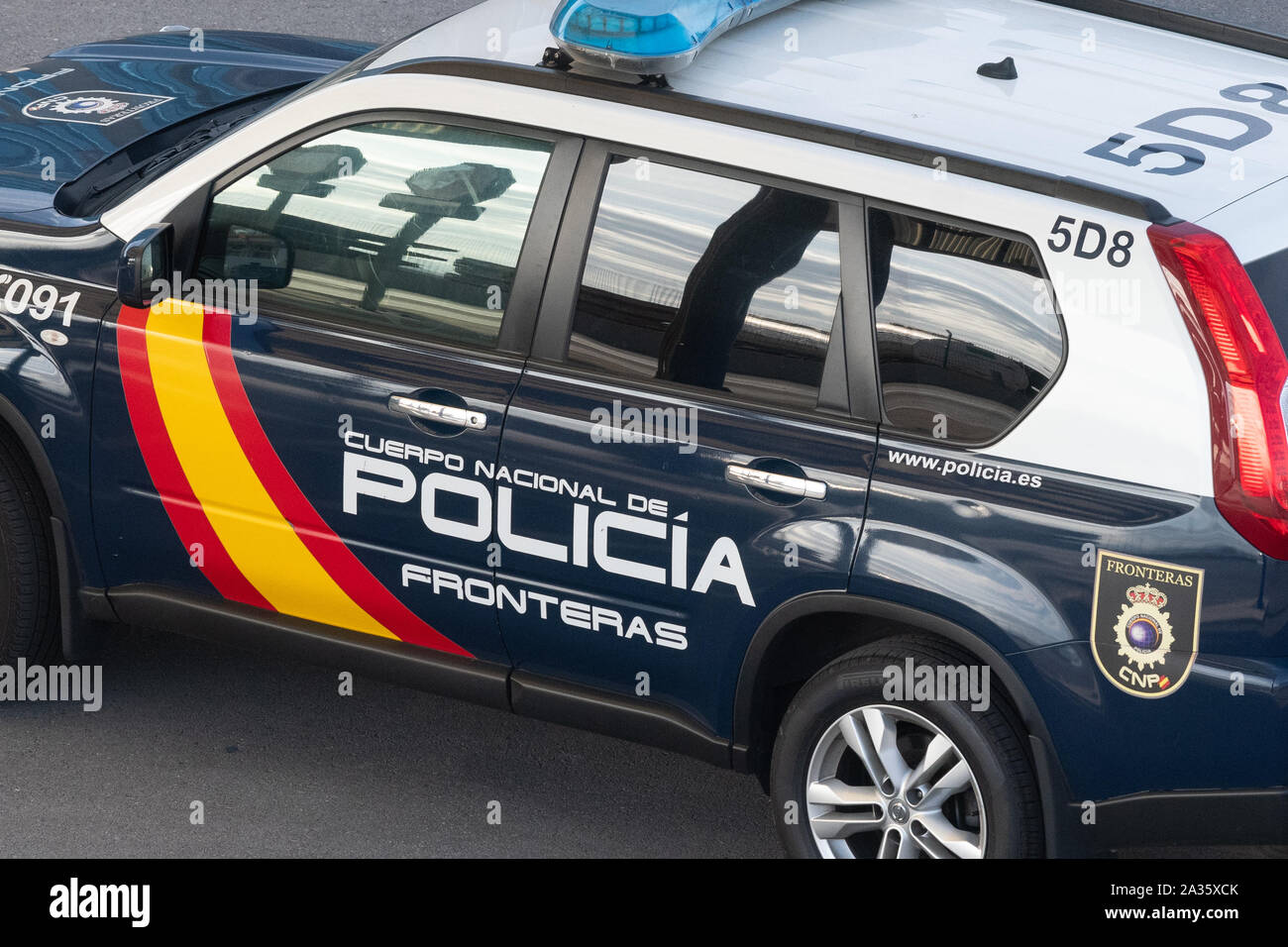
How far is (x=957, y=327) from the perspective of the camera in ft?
11.6

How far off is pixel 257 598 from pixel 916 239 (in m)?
1.93

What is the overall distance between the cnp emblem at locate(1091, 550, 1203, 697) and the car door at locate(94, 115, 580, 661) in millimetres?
1415

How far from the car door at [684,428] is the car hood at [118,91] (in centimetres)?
152

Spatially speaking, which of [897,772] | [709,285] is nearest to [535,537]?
[709,285]

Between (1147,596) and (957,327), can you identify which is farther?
(957,327)

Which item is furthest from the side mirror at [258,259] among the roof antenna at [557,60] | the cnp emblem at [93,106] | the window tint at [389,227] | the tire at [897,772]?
the tire at [897,772]

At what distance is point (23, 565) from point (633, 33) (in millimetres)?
2186

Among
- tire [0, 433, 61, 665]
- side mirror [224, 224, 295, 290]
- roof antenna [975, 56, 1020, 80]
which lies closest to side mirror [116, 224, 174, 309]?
side mirror [224, 224, 295, 290]

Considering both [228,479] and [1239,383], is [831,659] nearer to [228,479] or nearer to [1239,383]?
[1239,383]

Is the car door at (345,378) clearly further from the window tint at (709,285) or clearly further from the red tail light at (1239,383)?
the red tail light at (1239,383)

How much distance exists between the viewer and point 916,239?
359 cm

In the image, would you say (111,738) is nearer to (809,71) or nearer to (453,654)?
(453,654)

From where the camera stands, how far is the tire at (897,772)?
3.62m
